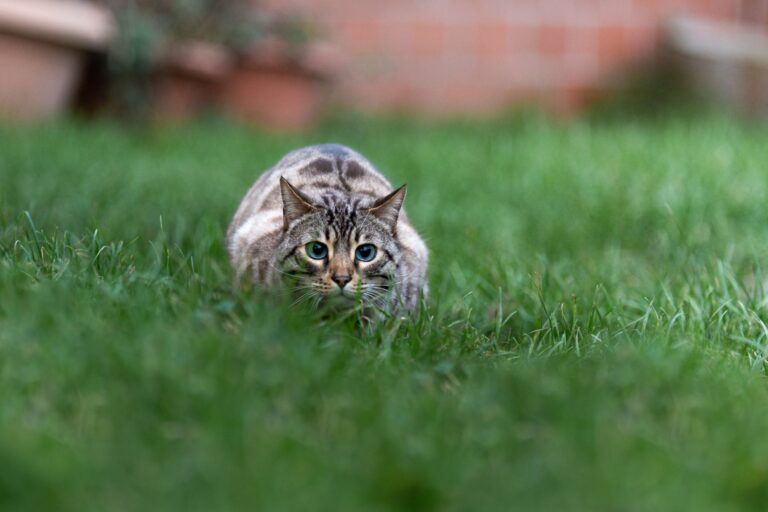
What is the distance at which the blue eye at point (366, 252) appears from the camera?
2.88 m

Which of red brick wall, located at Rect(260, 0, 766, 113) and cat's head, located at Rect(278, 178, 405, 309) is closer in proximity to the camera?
cat's head, located at Rect(278, 178, 405, 309)

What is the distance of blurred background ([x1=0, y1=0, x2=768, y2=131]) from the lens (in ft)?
24.0

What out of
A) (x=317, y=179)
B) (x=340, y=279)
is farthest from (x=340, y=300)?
(x=317, y=179)

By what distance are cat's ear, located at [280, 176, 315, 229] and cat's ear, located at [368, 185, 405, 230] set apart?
0.59 ft

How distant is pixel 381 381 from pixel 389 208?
0.86 metres

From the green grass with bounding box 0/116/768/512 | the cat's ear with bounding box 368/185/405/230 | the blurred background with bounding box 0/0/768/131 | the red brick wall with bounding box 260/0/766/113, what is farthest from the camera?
the red brick wall with bounding box 260/0/766/113

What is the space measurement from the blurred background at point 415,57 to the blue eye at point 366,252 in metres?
4.30

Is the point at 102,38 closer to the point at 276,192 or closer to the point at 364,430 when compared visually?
the point at 276,192

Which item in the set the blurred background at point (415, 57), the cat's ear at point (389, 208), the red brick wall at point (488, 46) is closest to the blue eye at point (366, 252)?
the cat's ear at point (389, 208)

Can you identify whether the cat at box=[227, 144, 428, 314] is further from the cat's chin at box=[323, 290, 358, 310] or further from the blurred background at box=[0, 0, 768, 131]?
the blurred background at box=[0, 0, 768, 131]

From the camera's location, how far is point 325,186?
125 inches

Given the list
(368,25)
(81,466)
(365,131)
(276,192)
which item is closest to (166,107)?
(365,131)

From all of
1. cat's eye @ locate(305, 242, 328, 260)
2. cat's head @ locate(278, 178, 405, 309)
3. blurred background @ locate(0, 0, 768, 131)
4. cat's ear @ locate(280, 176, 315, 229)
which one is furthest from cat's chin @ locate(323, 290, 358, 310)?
blurred background @ locate(0, 0, 768, 131)

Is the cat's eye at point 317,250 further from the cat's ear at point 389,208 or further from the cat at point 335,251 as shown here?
the cat's ear at point 389,208
